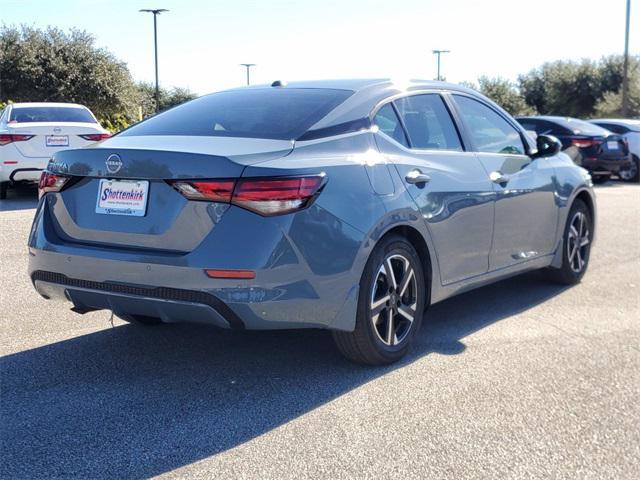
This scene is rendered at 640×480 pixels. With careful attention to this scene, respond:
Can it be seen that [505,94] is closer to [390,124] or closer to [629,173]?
[629,173]

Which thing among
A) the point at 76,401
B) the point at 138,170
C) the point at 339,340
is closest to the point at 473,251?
the point at 339,340

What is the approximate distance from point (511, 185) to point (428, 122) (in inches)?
34.5

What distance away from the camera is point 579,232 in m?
6.94

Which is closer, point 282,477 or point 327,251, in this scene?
point 282,477

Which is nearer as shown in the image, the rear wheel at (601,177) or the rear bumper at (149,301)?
the rear bumper at (149,301)

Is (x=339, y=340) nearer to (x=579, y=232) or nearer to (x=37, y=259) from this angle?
(x=37, y=259)

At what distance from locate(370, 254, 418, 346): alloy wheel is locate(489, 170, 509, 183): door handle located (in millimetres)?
1110

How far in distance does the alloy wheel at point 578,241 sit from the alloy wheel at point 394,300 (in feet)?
7.89

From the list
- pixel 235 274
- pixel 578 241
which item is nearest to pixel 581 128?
pixel 578 241

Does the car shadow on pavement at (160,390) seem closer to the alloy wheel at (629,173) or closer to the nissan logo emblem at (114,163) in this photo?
the nissan logo emblem at (114,163)

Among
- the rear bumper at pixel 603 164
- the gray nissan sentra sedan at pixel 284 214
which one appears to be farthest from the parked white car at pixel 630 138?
the gray nissan sentra sedan at pixel 284 214

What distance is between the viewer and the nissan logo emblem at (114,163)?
4.17m

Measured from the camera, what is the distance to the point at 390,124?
4875mm

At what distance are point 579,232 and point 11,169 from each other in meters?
8.60
